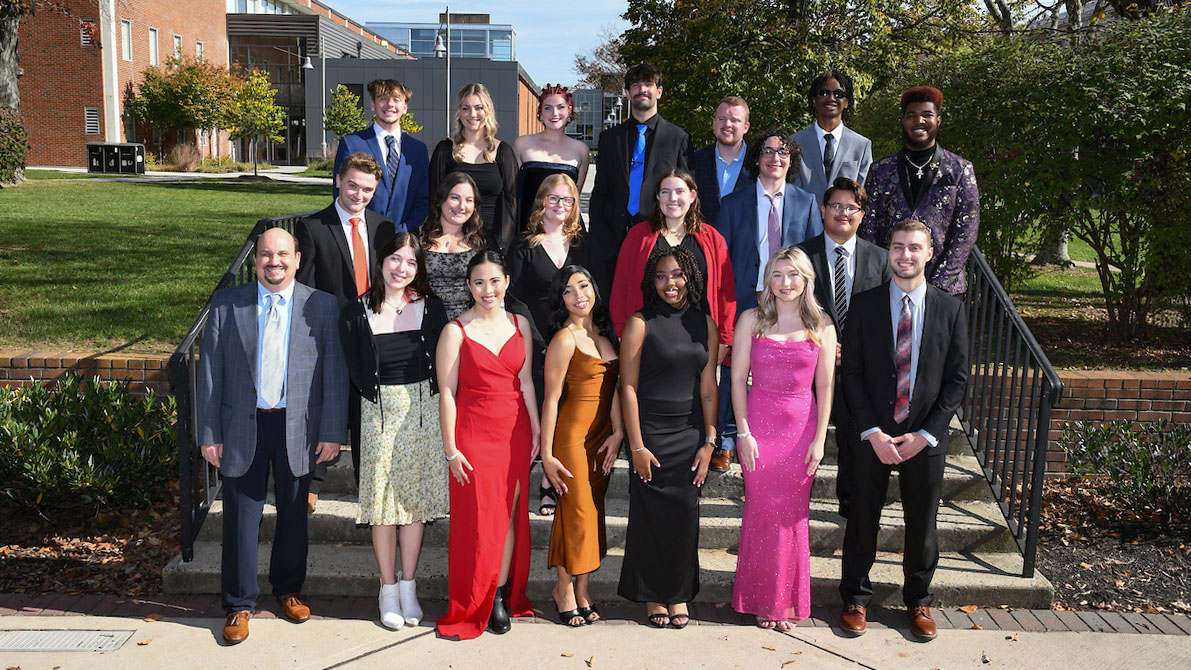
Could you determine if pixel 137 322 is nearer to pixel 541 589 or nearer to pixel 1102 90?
pixel 541 589

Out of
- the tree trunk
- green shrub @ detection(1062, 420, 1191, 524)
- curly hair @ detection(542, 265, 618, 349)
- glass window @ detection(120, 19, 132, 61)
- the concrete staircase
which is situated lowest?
the concrete staircase

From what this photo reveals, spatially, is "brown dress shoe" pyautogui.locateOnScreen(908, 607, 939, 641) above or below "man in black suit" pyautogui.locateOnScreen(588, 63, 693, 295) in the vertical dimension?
below

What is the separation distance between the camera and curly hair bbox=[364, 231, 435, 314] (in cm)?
441

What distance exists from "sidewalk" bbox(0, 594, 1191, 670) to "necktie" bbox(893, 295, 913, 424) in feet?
3.55

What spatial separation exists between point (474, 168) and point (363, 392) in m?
1.80

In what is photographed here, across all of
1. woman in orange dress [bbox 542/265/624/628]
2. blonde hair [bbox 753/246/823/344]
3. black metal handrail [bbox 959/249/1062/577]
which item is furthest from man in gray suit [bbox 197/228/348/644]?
black metal handrail [bbox 959/249/1062/577]

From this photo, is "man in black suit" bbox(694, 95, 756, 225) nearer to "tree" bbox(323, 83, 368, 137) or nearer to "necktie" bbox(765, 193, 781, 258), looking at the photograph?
"necktie" bbox(765, 193, 781, 258)

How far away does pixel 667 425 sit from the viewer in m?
4.41

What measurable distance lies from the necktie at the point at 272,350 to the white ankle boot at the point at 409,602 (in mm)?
1121

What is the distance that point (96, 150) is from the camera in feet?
109

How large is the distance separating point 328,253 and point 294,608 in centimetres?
184

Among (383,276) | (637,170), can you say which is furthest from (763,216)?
(383,276)

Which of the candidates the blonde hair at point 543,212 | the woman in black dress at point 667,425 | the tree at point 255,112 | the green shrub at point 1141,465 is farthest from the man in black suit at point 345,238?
the tree at point 255,112

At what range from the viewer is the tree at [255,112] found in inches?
1556
